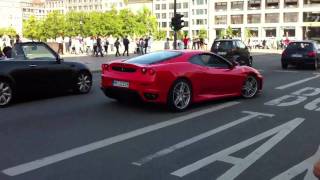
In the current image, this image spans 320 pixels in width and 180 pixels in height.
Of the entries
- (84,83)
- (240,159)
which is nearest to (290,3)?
(84,83)

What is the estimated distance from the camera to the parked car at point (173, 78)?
9.34 meters

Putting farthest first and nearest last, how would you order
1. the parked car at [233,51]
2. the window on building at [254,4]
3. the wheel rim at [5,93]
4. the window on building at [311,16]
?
the window on building at [254,4], the window on building at [311,16], the parked car at [233,51], the wheel rim at [5,93]

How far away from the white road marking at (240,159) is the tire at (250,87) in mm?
3373

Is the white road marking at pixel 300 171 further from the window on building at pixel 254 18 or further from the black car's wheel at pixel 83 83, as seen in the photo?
the window on building at pixel 254 18

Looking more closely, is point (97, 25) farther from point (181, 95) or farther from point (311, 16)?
point (181, 95)

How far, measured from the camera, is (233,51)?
24453 mm

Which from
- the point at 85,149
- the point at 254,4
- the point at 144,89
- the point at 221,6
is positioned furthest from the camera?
the point at 221,6

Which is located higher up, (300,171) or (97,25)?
(97,25)

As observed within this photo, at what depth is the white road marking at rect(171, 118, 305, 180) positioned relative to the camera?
5541 mm

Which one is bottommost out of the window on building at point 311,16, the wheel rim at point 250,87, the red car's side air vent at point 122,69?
the wheel rim at point 250,87

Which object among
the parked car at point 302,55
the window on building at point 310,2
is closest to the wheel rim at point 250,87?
the parked car at point 302,55

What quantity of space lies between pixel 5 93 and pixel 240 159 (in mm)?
5819

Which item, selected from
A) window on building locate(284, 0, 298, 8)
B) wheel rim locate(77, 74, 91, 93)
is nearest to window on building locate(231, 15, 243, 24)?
window on building locate(284, 0, 298, 8)

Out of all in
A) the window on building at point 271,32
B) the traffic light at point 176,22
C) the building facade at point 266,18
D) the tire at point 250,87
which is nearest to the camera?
the tire at point 250,87
